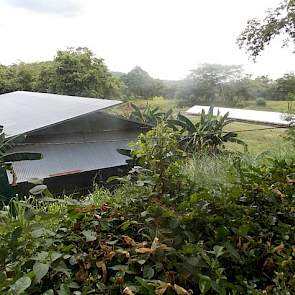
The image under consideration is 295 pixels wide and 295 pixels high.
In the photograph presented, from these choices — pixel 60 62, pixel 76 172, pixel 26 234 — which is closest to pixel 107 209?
pixel 26 234

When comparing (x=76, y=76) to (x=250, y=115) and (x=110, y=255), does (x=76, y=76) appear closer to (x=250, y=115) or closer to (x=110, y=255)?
(x=250, y=115)

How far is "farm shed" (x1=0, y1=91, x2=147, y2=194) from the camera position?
299cm

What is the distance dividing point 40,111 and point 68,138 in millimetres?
446

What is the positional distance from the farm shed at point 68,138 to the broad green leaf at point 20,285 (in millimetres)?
2071

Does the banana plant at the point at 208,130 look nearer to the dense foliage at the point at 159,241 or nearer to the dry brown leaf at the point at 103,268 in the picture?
the dense foliage at the point at 159,241

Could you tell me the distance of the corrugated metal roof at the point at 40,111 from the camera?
10.6 feet

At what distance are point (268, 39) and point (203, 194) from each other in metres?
4.19

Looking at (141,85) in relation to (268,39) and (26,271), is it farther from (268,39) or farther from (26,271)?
(26,271)

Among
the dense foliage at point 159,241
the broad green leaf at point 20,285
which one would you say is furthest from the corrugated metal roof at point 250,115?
the broad green leaf at point 20,285

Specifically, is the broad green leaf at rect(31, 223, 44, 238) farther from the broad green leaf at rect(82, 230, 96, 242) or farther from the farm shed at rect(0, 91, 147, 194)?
the farm shed at rect(0, 91, 147, 194)

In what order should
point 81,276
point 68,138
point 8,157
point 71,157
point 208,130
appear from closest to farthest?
1. point 81,276
2. point 8,157
3. point 71,157
4. point 68,138
5. point 208,130

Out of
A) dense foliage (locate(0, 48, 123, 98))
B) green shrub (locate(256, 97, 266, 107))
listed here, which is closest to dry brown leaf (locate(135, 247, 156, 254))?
green shrub (locate(256, 97, 266, 107))

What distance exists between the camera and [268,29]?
449 centimetres

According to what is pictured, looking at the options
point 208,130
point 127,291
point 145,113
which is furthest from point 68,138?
point 127,291
